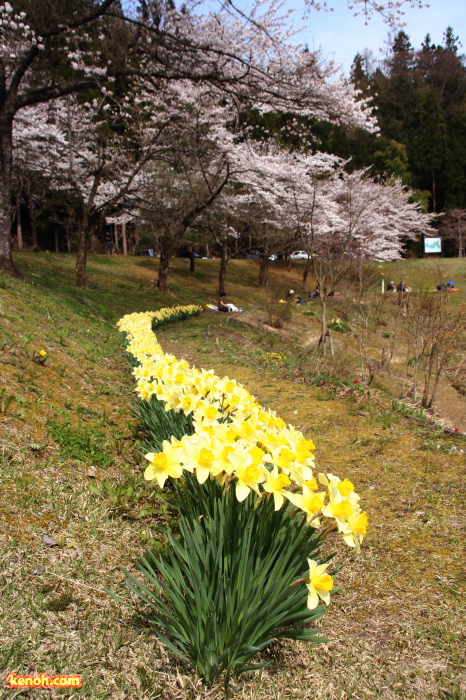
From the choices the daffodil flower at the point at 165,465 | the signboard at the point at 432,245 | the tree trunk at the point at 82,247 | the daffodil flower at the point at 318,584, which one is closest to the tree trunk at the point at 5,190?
the tree trunk at the point at 82,247

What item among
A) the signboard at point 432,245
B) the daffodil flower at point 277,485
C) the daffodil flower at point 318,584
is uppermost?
the signboard at point 432,245

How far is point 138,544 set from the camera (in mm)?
2115

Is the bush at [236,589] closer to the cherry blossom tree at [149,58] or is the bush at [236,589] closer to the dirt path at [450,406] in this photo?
the dirt path at [450,406]

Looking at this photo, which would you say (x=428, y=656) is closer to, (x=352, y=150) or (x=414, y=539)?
(x=414, y=539)

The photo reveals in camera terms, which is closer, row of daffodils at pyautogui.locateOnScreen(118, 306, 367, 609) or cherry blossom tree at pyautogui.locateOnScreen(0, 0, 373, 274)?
row of daffodils at pyautogui.locateOnScreen(118, 306, 367, 609)

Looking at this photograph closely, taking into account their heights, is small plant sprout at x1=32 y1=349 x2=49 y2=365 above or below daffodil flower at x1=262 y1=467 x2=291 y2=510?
above

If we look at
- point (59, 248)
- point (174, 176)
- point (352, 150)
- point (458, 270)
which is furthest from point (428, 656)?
point (352, 150)

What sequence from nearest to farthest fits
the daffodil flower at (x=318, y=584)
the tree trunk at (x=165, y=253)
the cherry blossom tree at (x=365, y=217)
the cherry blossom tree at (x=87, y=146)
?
the daffodil flower at (x=318, y=584) < the cherry blossom tree at (x=87, y=146) < the tree trunk at (x=165, y=253) < the cherry blossom tree at (x=365, y=217)

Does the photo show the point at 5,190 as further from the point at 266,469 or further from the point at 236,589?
the point at 236,589

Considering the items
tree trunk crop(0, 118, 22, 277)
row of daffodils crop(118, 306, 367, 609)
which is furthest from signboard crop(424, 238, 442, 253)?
row of daffodils crop(118, 306, 367, 609)

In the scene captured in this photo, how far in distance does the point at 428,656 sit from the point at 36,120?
777 inches

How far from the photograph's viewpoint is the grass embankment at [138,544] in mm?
1479

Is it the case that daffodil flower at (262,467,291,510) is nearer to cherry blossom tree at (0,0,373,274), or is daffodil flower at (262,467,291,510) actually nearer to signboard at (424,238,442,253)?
cherry blossom tree at (0,0,373,274)

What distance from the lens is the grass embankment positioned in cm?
148
